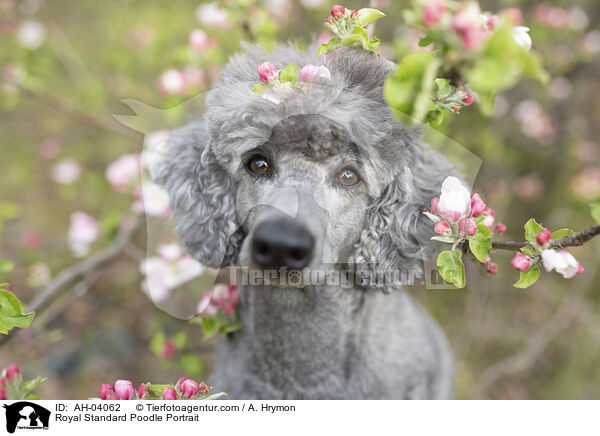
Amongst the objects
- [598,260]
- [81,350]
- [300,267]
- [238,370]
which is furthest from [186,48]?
[598,260]

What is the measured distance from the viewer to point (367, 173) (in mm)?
1196

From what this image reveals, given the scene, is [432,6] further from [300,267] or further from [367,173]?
[300,267]

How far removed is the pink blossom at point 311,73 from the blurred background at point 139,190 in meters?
1.06

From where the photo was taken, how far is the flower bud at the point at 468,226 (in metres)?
0.99

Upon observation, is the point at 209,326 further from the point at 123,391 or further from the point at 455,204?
the point at 455,204

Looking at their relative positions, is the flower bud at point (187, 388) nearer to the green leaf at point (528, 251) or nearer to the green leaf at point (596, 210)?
the green leaf at point (528, 251)

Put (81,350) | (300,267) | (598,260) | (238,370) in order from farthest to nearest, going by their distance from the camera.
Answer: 1. (598,260)
2. (81,350)
3. (238,370)
4. (300,267)

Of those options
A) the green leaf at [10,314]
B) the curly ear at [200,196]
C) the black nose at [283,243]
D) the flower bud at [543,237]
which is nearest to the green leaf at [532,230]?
the flower bud at [543,237]

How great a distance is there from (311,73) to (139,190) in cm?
127

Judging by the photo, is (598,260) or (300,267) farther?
(598,260)

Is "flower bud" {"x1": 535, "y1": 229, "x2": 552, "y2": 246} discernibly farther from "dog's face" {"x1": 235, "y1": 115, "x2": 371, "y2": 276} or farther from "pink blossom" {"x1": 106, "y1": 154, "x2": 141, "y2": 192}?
"pink blossom" {"x1": 106, "y1": 154, "x2": 141, "y2": 192}
